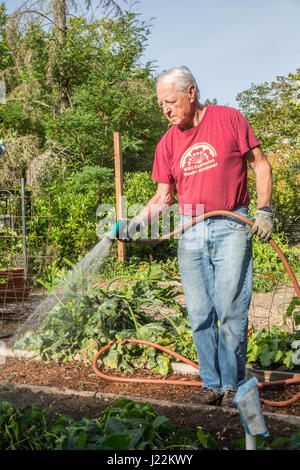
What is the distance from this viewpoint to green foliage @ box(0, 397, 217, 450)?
57.3 inches

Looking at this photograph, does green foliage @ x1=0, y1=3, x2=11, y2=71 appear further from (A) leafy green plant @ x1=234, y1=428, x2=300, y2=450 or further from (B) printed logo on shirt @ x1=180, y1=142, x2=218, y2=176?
(A) leafy green plant @ x1=234, y1=428, x2=300, y2=450

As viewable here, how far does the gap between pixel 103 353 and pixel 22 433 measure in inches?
60.5

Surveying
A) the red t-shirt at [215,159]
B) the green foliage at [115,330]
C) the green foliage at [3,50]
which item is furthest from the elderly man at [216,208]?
the green foliage at [3,50]

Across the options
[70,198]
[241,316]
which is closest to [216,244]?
[241,316]

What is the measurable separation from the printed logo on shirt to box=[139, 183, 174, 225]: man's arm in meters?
0.29

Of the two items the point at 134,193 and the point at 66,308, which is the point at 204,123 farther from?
the point at 134,193

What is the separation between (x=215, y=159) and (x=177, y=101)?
351mm

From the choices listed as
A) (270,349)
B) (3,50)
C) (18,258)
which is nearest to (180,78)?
(270,349)

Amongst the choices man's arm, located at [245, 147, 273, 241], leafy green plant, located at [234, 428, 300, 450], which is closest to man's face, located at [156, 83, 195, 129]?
man's arm, located at [245, 147, 273, 241]

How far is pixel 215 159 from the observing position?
7.51ft

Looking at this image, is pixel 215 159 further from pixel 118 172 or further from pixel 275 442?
pixel 118 172

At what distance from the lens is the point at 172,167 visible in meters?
2.53

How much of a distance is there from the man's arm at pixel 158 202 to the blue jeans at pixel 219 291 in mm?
254
